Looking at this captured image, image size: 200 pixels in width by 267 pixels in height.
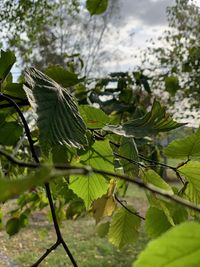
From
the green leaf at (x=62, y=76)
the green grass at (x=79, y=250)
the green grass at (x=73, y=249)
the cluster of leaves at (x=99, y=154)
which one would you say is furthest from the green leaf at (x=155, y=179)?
the green grass at (x=79, y=250)

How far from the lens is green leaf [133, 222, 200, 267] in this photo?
12 cm

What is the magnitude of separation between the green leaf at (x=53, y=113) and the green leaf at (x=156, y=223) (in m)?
0.14

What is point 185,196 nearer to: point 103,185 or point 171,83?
point 103,185

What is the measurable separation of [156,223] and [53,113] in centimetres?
18

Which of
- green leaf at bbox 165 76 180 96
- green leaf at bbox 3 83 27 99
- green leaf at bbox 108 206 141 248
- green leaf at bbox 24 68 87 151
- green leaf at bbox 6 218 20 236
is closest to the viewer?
green leaf at bbox 24 68 87 151

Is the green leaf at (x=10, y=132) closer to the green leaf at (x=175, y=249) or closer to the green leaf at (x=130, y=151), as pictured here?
the green leaf at (x=130, y=151)

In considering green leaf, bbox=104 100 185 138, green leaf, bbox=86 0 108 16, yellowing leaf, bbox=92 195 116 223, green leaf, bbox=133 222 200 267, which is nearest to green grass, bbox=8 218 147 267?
yellowing leaf, bbox=92 195 116 223

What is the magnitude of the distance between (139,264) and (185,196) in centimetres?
26

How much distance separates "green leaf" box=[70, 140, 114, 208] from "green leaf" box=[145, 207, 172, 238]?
0.05 meters

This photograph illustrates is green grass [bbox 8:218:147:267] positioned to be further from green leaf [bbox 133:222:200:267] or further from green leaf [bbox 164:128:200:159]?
green leaf [bbox 133:222:200:267]

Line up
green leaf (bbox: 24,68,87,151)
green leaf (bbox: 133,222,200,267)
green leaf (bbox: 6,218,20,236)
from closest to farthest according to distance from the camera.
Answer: green leaf (bbox: 133,222,200,267)
green leaf (bbox: 24,68,87,151)
green leaf (bbox: 6,218,20,236)

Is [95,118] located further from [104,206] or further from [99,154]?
[104,206]

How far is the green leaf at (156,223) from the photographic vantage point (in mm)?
413

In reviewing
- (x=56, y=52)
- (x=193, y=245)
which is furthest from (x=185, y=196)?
(x=56, y=52)
